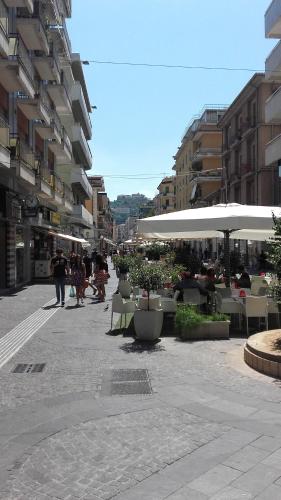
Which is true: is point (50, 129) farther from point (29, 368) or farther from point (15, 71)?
point (29, 368)

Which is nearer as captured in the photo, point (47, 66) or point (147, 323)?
point (147, 323)

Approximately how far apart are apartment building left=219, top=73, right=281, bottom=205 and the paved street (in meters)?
35.1

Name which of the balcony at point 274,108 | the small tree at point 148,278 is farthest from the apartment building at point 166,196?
the small tree at point 148,278

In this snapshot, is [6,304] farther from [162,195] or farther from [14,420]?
[162,195]

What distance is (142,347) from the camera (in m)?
9.13

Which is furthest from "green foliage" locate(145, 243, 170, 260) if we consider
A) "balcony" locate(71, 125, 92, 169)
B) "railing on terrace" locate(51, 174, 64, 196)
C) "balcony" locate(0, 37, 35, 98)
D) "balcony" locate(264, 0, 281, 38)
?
"balcony" locate(0, 37, 35, 98)

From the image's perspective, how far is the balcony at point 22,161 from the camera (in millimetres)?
19719

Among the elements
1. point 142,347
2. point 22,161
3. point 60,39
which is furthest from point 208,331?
point 60,39

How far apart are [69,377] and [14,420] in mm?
1805

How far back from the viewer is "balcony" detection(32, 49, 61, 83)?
25906 millimetres

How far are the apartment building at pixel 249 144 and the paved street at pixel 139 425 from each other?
35.1 m

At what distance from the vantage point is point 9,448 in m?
4.66

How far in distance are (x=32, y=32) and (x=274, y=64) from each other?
36.7ft

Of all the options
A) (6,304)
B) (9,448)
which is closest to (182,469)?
(9,448)
